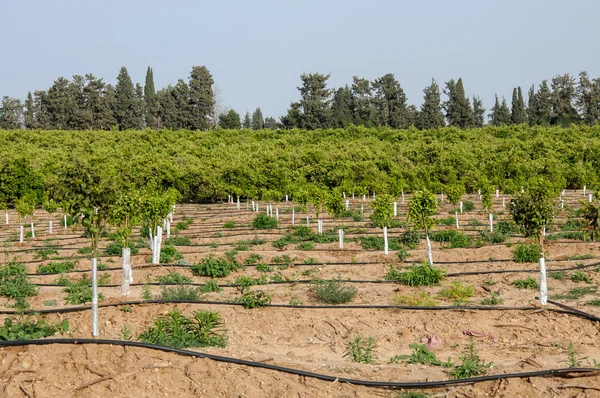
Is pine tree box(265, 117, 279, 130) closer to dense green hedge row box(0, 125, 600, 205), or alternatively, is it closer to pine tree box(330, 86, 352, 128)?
pine tree box(330, 86, 352, 128)

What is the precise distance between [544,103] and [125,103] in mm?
57155

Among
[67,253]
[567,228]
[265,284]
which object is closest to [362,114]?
[567,228]

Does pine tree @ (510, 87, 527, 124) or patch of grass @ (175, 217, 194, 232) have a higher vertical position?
pine tree @ (510, 87, 527, 124)

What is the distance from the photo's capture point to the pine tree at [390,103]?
8075 cm

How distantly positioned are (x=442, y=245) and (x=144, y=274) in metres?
11.3

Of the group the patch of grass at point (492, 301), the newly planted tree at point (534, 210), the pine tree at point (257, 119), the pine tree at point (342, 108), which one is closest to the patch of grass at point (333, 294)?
the patch of grass at point (492, 301)

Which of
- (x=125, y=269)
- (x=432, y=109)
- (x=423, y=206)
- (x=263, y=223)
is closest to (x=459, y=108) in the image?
(x=432, y=109)

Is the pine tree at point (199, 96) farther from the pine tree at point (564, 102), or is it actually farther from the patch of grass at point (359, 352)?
the patch of grass at point (359, 352)

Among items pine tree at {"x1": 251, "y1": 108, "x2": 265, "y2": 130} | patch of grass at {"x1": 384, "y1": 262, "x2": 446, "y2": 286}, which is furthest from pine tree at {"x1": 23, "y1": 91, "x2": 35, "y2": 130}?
patch of grass at {"x1": 384, "y1": 262, "x2": 446, "y2": 286}

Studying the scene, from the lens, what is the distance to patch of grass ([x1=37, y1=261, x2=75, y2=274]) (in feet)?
61.5

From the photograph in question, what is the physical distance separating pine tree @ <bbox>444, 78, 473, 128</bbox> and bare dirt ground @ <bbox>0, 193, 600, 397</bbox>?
193 ft

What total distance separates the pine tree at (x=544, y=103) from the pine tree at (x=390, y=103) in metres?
18.2

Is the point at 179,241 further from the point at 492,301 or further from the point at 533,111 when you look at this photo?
the point at 533,111

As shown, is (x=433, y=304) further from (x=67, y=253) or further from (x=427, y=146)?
(x=427, y=146)
